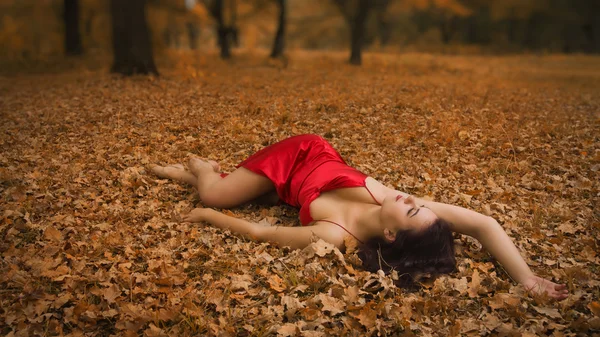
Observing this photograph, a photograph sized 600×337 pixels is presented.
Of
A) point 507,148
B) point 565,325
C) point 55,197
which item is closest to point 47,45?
point 55,197

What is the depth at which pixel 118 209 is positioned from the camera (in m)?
4.00

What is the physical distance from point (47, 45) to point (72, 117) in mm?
9994

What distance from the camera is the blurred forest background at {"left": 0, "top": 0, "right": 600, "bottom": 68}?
15070mm

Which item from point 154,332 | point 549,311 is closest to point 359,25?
point 549,311

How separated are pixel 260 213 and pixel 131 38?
7.84 metres

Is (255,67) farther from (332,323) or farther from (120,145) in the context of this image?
(332,323)

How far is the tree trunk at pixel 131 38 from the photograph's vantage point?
9.98 m

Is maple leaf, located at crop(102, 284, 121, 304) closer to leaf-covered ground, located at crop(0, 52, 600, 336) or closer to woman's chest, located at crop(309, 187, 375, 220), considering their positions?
leaf-covered ground, located at crop(0, 52, 600, 336)

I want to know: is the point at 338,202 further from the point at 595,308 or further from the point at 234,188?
the point at 595,308

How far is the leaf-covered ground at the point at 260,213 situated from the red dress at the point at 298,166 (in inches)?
15.0

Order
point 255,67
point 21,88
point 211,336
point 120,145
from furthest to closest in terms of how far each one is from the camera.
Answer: point 255,67
point 21,88
point 120,145
point 211,336

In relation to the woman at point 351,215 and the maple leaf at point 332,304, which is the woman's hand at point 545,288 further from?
the maple leaf at point 332,304

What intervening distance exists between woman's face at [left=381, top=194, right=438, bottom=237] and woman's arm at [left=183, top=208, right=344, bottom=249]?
45 cm

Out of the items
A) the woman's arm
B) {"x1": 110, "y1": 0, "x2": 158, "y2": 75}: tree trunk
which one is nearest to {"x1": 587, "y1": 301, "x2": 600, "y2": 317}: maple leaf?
the woman's arm
